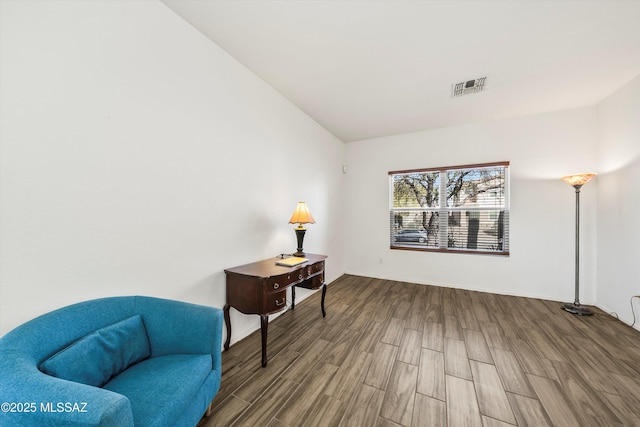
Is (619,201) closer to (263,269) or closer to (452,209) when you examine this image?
(452,209)

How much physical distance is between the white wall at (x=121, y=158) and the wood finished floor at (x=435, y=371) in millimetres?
718

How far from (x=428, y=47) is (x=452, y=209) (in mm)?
2648

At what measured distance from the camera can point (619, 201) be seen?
2.71 meters

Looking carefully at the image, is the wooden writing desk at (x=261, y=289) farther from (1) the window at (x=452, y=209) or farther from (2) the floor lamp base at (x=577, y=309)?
(2) the floor lamp base at (x=577, y=309)

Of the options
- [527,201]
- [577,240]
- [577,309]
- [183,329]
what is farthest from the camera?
[527,201]

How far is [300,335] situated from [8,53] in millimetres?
2708

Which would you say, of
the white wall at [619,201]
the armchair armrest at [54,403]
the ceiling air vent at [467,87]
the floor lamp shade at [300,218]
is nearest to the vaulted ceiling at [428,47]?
the ceiling air vent at [467,87]

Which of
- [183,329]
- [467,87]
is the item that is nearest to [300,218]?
[183,329]

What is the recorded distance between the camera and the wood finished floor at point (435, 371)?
56.2 inches

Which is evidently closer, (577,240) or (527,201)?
(577,240)

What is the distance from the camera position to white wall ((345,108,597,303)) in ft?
10.3

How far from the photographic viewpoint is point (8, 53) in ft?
3.45

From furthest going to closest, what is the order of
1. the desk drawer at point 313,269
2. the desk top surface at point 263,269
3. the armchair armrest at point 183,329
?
the desk drawer at point 313,269 < the desk top surface at point 263,269 < the armchair armrest at point 183,329

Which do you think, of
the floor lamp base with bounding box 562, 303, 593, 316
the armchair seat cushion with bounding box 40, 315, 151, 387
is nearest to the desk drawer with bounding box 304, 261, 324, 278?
the armchair seat cushion with bounding box 40, 315, 151, 387
